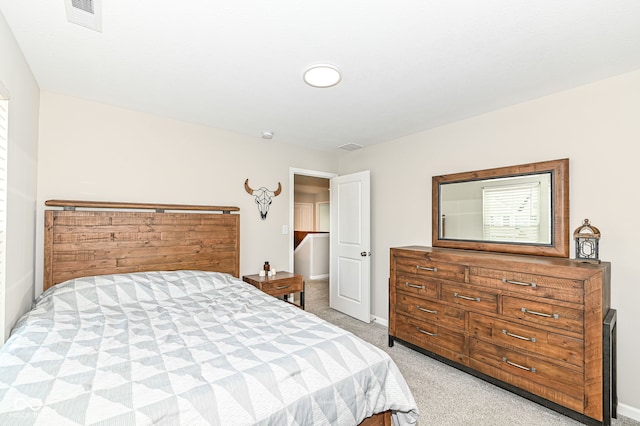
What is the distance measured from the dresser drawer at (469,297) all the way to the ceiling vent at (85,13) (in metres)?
3.04

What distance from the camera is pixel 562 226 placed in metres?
2.39

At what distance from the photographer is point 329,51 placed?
1863 millimetres

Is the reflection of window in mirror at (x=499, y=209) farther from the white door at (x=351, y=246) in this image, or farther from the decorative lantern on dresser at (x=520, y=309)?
the white door at (x=351, y=246)

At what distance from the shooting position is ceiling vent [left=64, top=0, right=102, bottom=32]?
1.47 metres

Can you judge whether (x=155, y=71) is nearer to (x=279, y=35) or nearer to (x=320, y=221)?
(x=279, y=35)

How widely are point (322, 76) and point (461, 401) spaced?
102 inches

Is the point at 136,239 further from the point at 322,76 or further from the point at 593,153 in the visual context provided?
the point at 593,153

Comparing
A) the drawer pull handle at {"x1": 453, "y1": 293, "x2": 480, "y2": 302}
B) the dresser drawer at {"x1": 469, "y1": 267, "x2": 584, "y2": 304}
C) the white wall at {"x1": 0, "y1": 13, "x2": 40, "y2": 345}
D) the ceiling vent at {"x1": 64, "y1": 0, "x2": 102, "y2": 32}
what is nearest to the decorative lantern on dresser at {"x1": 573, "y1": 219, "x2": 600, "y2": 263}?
the dresser drawer at {"x1": 469, "y1": 267, "x2": 584, "y2": 304}

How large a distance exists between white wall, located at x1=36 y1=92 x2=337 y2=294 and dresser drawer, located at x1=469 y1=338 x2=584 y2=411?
244 centimetres

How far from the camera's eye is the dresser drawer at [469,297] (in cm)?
239

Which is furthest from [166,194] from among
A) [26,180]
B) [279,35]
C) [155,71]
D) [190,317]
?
[279,35]

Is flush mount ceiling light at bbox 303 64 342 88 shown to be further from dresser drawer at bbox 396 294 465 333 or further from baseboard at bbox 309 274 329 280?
Answer: baseboard at bbox 309 274 329 280

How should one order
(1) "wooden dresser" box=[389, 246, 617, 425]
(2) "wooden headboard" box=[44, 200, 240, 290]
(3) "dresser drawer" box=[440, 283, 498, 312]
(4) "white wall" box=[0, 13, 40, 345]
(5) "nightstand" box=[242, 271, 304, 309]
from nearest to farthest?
(4) "white wall" box=[0, 13, 40, 345]
(1) "wooden dresser" box=[389, 246, 617, 425]
(3) "dresser drawer" box=[440, 283, 498, 312]
(2) "wooden headboard" box=[44, 200, 240, 290]
(5) "nightstand" box=[242, 271, 304, 309]

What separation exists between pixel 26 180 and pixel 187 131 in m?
1.44
